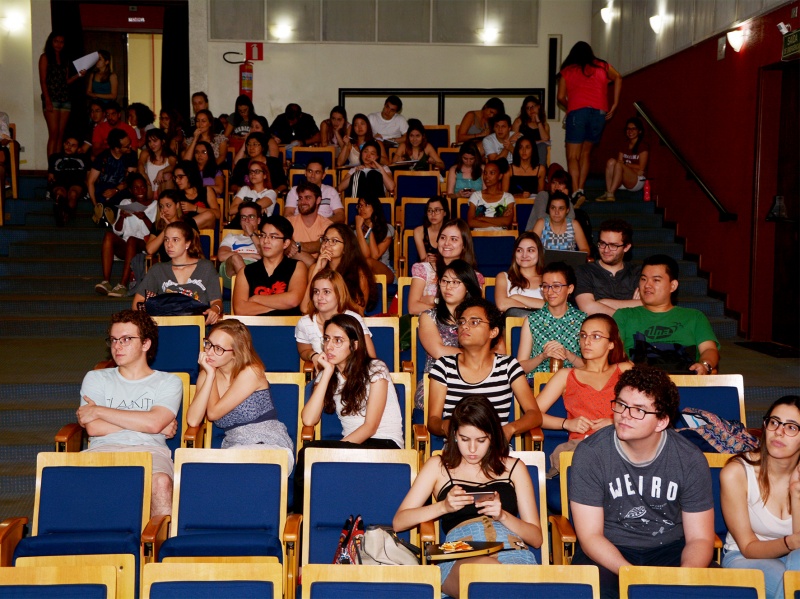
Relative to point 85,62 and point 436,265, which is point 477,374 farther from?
point 85,62

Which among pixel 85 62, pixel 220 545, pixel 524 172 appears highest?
pixel 85 62

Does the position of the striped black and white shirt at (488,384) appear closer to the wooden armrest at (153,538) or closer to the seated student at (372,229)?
the wooden armrest at (153,538)

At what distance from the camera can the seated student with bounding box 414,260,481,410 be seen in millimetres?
4531

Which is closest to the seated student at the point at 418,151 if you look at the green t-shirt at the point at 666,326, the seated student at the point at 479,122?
the seated student at the point at 479,122

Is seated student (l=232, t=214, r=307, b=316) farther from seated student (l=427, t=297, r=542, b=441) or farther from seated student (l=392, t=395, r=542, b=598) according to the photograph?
seated student (l=392, t=395, r=542, b=598)

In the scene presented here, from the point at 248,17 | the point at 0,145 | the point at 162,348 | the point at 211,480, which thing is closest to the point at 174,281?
the point at 162,348

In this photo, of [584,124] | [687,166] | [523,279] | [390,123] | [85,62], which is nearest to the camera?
[523,279]

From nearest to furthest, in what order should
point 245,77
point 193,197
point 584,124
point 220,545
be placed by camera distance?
point 220,545 → point 193,197 → point 584,124 → point 245,77

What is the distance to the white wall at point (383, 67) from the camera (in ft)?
37.6

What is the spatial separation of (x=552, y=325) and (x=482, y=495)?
1.62 metres

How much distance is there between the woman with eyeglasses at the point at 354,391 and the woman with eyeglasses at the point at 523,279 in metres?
1.35

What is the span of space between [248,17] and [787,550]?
9.82 metres

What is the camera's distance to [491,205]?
7434 mm

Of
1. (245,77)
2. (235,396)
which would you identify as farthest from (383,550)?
(245,77)
